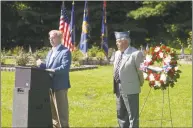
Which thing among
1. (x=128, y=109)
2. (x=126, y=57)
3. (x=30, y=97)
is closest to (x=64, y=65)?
(x=30, y=97)

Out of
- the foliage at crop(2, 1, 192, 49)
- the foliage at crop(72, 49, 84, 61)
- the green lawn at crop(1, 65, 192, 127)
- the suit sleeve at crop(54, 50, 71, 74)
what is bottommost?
the green lawn at crop(1, 65, 192, 127)

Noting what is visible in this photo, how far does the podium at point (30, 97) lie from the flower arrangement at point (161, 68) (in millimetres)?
1449

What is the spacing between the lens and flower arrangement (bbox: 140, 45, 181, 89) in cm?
643

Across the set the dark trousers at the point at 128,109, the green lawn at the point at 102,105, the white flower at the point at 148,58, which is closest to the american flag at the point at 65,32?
the green lawn at the point at 102,105

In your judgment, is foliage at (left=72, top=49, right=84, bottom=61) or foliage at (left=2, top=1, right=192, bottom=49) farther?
foliage at (left=2, top=1, right=192, bottom=49)

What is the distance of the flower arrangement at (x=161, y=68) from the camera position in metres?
6.43

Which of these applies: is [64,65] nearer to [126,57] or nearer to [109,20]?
[126,57]

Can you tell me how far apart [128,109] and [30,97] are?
145cm

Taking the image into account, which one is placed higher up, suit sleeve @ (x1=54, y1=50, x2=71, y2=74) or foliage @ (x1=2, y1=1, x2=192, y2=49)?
foliage @ (x1=2, y1=1, x2=192, y2=49)

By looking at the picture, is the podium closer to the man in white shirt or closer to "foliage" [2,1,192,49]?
the man in white shirt

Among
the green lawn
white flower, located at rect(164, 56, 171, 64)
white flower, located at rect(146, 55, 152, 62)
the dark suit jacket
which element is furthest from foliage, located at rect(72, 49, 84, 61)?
the dark suit jacket

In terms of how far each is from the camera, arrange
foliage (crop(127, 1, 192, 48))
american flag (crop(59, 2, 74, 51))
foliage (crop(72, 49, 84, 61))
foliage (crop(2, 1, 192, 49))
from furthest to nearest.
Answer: foliage (crop(2, 1, 192, 49)), foliage (crop(127, 1, 192, 48)), foliage (crop(72, 49, 84, 61)), american flag (crop(59, 2, 74, 51))

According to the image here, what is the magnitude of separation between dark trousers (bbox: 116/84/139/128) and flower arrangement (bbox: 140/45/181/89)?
0.38 metres

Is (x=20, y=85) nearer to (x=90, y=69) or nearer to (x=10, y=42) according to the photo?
(x=90, y=69)
